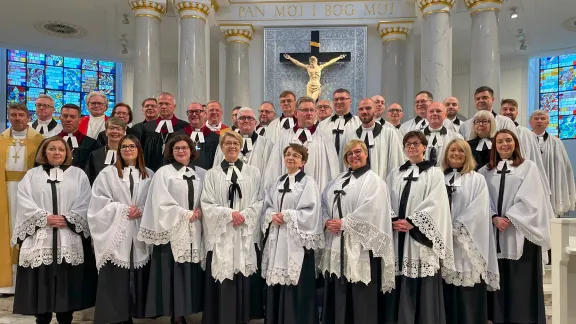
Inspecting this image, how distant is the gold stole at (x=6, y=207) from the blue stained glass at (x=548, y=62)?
13037 millimetres

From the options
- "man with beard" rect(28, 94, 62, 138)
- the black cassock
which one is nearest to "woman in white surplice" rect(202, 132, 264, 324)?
the black cassock

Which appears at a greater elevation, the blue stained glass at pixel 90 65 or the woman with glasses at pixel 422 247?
the blue stained glass at pixel 90 65

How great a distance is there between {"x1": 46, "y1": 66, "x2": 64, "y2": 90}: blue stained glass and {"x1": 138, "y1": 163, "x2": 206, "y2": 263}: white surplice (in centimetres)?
1149

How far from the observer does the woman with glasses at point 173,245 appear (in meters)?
4.31

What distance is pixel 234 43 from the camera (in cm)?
1057

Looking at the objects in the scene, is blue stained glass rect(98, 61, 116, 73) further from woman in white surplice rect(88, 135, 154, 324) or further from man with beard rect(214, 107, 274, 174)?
woman in white surplice rect(88, 135, 154, 324)

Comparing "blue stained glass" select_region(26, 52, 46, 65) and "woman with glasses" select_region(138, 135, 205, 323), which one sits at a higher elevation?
"blue stained glass" select_region(26, 52, 46, 65)

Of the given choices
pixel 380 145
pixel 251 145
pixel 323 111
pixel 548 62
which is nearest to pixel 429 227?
pixel 380 145

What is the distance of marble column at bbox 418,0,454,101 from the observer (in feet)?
28.0

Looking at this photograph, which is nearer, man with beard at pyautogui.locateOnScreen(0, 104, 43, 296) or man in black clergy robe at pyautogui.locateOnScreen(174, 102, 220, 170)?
man with beard at pyautogui.locateOnScreen(0, 104, 43, 296)

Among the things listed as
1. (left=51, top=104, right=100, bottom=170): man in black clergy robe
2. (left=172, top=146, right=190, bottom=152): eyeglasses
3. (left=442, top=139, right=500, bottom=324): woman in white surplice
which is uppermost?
(left=51, top=104, right=100, bottom=170): man in black clergy robe

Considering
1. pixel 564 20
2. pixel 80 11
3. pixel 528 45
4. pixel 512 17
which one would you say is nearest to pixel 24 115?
pixel 80 11

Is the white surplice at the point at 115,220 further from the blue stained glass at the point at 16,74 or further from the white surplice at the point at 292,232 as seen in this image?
the blue stained glass at the point at 16,74

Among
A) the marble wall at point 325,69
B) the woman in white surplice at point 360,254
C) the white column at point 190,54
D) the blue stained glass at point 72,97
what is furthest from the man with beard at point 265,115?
the blue stained glass at point 72,97
